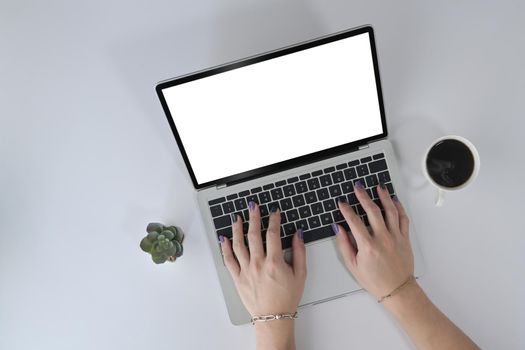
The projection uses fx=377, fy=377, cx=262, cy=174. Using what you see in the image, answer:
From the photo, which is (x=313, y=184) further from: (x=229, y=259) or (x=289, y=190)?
(x=229, y=259)

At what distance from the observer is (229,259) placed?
2.40 ft

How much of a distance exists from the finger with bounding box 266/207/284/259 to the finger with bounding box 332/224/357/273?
0.35 feet

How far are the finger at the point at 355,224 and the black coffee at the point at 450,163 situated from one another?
0.52 feet

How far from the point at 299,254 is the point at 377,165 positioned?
228mm

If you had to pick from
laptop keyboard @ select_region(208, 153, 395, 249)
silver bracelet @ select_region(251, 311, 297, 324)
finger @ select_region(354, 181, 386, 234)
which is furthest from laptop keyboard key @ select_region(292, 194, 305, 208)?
silver bracelet @ select_region(251, 311, 297, 324)

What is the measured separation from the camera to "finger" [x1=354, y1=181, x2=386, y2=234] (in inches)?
28.1

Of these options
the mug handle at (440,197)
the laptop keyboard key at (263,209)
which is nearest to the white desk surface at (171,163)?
the mug handle at (440,197)

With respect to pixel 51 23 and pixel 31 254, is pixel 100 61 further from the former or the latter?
pixel 31 254

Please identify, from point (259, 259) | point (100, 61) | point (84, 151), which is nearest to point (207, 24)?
point (100, 61)

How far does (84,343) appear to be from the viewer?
772 mm

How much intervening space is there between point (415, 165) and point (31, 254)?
81 cm

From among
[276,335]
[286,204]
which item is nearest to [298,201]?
[286,204]

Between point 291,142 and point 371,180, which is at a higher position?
point 291,142

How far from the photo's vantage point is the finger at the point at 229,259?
2.39 feet
